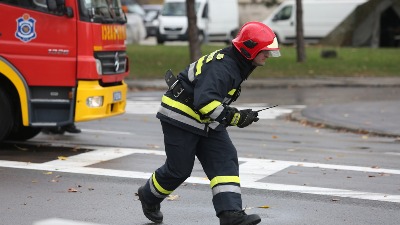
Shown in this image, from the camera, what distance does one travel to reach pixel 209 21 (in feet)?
141

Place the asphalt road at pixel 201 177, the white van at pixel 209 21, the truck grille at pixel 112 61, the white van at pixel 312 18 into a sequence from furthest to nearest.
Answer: the white van at pixel 209 21, the white van at pixel 312 18, the truck grille at pixel 112 61, the asphalt road at pixel 201 177

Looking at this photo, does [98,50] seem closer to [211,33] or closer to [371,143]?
[371,143]

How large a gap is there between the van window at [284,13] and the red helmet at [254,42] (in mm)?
33578

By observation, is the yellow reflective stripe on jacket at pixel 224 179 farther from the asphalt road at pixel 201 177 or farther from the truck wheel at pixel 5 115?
the truck wheel at pixel 5 115

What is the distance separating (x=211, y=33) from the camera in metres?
43.1

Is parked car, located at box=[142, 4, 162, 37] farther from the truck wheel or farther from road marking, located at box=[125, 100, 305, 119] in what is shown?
the truck wheel

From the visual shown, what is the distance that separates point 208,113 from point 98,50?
5236 mm

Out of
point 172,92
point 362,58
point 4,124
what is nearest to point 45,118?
point 4,124

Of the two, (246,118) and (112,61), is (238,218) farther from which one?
(112,61)

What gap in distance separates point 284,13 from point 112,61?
28757mm

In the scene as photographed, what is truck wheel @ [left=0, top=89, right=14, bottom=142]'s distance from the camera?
12047 millimetres

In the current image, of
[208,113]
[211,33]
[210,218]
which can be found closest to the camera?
[208,113]

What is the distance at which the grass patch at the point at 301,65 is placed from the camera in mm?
26422

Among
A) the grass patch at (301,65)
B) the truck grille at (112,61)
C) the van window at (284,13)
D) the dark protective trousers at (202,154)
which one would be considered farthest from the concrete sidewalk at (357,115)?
the van window at (284,13)
